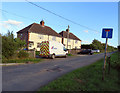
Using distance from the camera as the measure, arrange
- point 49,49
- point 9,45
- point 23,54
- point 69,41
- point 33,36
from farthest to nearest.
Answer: point 69,41 < point 33,36 < point 49,49 < point 23,54 < point 9,45

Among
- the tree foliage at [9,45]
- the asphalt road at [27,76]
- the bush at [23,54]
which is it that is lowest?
the asphalt road at [27,76]

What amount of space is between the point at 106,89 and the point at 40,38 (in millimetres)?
27475

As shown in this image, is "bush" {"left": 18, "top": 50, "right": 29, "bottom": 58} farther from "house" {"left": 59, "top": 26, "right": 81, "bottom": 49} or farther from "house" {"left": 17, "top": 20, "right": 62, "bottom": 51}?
"house" {"left": 59, "top": 26, "right": 81, "bottom": 49}

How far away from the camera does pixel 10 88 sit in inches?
171

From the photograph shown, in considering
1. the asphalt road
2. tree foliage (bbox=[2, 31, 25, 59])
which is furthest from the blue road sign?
tree foliage (bbox=[2, 31, 25, 59])

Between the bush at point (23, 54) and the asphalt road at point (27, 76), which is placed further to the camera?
the bush at point (23, 54)

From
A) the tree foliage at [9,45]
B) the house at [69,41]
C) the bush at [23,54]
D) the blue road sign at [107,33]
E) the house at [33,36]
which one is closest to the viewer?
the blue road sign at [107,33]

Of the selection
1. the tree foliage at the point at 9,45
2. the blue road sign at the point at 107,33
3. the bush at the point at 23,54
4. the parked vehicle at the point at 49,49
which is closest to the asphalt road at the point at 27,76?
the tree foliage at the point at 9,45

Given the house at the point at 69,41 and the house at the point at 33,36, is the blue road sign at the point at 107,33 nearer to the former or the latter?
the house at the point at 33,36

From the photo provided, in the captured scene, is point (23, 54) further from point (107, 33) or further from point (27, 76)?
point (107, 33)

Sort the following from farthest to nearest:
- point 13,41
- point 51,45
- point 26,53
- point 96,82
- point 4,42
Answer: point 51,45 < point 26,53 < point 13,41 < point 4,42 < point 96,82

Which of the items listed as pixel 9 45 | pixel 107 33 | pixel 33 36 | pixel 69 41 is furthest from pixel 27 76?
pixel 69 41

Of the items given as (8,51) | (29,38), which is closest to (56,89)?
(8,51)

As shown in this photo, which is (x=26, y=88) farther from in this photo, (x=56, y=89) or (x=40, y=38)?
(x=40, y=38)
